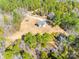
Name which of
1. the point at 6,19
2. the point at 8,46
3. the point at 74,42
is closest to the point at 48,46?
the point at 74,42

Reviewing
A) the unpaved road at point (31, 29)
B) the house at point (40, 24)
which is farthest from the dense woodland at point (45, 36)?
the house at point (40, 24)

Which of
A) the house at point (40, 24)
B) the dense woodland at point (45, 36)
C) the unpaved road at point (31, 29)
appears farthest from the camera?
the house at point (40, 24)

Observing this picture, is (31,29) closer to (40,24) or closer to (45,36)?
(40,24)

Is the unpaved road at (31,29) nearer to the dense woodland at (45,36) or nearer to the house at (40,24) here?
the house at (40,24)

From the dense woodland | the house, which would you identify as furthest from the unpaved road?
the dense woodland

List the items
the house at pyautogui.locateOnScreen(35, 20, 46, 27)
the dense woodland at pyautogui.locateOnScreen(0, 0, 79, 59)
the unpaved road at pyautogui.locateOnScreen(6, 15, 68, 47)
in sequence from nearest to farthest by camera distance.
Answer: the dense woodland at pyautogui.locateOnScreen(0, 0, 79, 59) → the unpaved road at pyautogui.locateOnScreen(6, 15, 68, 47) → the house at pyautogui.locateOnScreen(35, 20, 46, 27)

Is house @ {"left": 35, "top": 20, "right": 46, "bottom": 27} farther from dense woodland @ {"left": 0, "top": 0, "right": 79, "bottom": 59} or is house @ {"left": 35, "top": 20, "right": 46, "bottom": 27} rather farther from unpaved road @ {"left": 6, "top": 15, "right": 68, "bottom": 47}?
dense woodland @ {"left": 0, "top": 0, "right": 79, "bottom": 59}

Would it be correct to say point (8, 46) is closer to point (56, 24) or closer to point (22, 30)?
point (22, 30)

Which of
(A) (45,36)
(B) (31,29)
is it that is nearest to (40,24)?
(B) (31,29)
